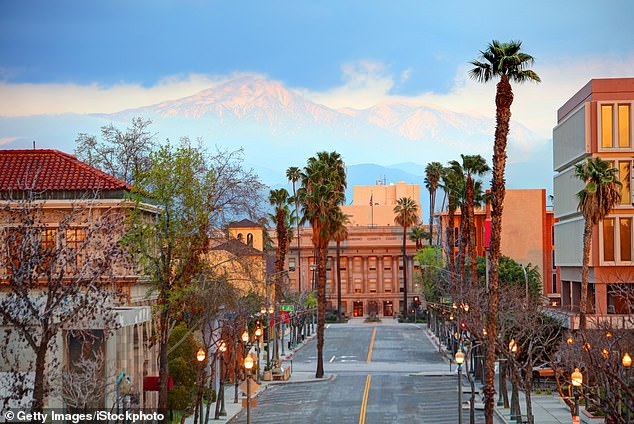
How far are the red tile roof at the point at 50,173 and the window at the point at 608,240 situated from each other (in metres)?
40.6

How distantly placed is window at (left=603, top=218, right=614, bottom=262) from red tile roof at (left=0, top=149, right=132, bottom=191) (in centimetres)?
4058

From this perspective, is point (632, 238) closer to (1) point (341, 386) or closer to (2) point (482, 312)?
(2) point (482, 312)

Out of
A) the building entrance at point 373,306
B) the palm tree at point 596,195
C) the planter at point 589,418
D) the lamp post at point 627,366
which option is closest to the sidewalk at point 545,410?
the planter at point 589,418

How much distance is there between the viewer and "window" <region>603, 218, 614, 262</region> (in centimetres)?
7412

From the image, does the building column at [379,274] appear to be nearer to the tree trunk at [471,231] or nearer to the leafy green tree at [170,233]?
the tree trunk at [471,231]

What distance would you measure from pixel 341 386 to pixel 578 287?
26.1m

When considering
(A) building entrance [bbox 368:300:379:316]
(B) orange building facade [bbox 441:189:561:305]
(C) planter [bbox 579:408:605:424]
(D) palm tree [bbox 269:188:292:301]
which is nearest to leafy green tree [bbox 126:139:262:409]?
(C) planter [bbox 579:408:605:424]

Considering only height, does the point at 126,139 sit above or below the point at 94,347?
above

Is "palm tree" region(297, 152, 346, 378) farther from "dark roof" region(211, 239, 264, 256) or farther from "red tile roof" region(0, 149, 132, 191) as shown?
"red tile roof" region(0, 149, 132, 191)

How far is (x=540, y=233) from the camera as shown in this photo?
13788 centimetres

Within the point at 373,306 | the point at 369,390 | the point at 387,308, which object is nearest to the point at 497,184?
the point at 369,390

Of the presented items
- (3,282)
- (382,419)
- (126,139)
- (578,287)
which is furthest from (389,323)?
(3,282)

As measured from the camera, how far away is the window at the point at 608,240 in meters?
74.1

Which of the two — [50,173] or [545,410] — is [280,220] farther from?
[50,173]
